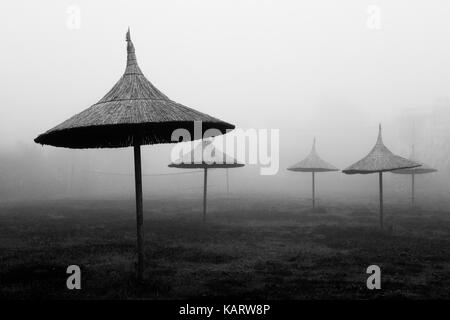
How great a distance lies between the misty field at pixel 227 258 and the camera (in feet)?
30.1

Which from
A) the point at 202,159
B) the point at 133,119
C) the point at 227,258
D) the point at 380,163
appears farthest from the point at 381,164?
the point at 133,119

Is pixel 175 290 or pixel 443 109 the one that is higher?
pixel 443 109

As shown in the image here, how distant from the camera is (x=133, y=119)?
8.01 meters

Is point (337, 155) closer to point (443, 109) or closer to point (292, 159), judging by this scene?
point (292, 159)

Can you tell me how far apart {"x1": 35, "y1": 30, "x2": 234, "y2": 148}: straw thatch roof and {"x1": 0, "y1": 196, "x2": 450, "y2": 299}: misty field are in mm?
3348

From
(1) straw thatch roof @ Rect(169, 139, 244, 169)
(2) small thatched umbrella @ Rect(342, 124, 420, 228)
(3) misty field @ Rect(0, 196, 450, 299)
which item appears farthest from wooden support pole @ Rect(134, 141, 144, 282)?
(2) small thatched umbrella @ Rect(342, 124, 420, 228)

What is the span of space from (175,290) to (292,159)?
105335 millimetres

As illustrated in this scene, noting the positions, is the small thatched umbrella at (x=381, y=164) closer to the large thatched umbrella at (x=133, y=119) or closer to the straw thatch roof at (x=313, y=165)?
the straw thatch roof at (x=313, y=165)

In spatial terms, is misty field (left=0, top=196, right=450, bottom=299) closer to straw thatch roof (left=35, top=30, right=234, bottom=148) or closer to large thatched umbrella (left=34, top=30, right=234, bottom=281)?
large thatched umbrella (left=34, top=30, right=234, bottom=281)

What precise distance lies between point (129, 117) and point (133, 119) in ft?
0.41

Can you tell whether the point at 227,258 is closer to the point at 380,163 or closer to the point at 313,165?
the point at 380,163

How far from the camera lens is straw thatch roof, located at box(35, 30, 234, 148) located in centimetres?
816
